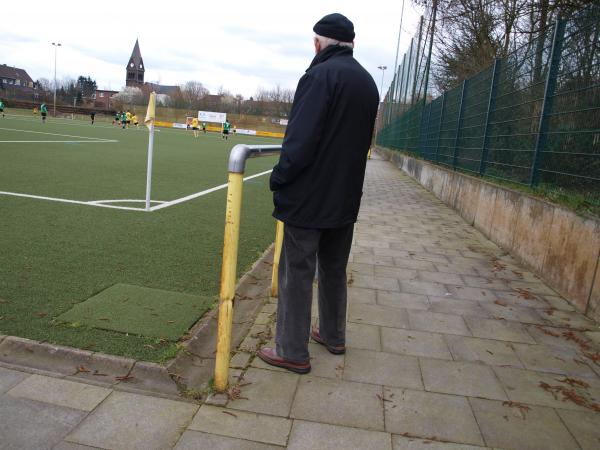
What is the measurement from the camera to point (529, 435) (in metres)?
2.41

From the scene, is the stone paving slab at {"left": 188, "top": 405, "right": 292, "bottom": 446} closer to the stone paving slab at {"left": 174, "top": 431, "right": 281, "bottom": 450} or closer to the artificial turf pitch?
the stone paving slab at {"left": 174, "top": 431, "right": 281, "bottom": 450}

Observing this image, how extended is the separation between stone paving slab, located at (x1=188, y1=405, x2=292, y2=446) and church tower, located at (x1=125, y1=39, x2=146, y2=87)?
121691 mm

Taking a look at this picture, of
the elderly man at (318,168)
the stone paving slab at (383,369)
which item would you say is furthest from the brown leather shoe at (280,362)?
the stone paving slab at (383,369)

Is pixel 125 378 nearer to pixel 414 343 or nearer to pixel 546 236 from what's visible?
pixel 414 343

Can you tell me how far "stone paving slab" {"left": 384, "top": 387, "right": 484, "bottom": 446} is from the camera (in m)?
2.37

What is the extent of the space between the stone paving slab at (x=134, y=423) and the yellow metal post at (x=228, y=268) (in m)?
0.24

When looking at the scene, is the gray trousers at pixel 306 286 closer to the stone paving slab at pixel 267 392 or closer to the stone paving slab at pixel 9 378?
the stone paving slab at pixel 267 392

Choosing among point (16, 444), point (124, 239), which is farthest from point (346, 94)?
point (124, 239)

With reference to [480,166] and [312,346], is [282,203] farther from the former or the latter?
[480,166]

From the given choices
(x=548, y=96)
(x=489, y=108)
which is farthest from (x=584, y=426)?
(x=489, y=108)

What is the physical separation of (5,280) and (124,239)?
62.6 inches

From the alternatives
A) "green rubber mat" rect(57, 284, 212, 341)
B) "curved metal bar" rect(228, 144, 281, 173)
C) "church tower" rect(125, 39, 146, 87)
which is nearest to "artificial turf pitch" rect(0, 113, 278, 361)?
"green rubber mat" rect(57, 284, 212, 341)

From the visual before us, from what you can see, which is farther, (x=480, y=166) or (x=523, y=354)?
(x=480, y=166)

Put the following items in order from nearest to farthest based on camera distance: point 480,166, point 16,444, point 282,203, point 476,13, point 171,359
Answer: point 16,444 < point 282,203 < point 171,359 < point 480,166 < point 476,13
